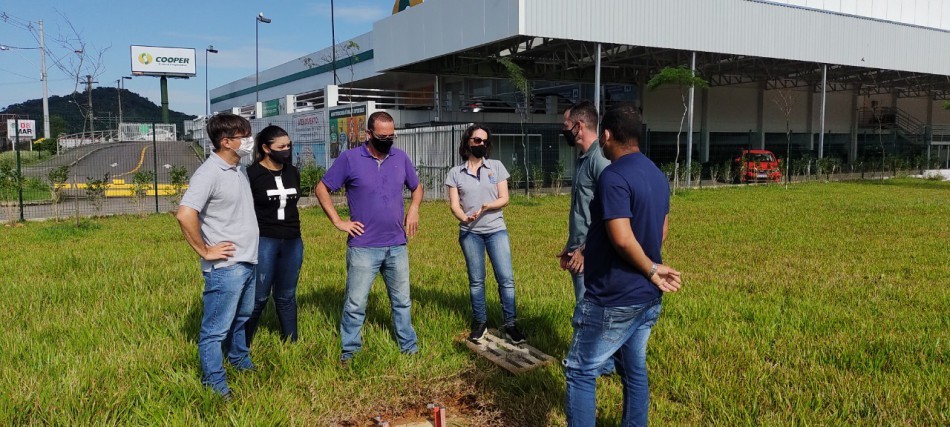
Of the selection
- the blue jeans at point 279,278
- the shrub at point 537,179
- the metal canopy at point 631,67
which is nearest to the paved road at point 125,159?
the metal canopy at point 631,67

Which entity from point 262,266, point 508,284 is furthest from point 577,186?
point 262,266

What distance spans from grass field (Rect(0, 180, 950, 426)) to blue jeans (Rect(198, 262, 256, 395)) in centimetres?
13

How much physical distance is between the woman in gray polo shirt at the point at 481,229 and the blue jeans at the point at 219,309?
65.8 inches

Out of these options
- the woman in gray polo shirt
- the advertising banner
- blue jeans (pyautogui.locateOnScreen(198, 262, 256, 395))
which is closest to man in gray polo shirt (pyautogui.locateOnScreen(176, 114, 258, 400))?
blue jeans (pyautogui.locateOnScreen(198, 262, 256, 395))

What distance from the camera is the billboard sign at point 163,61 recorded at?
199 feet

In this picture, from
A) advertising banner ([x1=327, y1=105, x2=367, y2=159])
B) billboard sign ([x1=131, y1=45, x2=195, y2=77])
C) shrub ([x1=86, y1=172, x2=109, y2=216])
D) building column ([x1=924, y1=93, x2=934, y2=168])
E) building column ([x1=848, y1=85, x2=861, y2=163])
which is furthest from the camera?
billboard sign ([x1=131, y1=45, x2=195, y2=77])

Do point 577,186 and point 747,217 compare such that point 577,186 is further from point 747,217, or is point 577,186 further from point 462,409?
point 747,217

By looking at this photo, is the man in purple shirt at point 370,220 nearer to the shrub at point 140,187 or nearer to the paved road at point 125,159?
the shrub at point 140,187

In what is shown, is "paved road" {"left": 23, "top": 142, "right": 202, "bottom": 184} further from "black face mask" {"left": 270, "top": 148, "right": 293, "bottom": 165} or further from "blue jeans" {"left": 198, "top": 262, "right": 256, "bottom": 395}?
"blue jeans" {"left": 198, "top": 262, "right": 256, "bottom": 395}

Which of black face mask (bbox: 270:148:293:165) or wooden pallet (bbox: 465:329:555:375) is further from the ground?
black face mask (bbox: 270:148:293:165)

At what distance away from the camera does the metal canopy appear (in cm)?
2309

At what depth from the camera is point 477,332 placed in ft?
15.7

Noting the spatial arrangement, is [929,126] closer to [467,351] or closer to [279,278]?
[467,351]

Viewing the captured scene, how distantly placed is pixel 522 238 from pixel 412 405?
6396 millimetres
